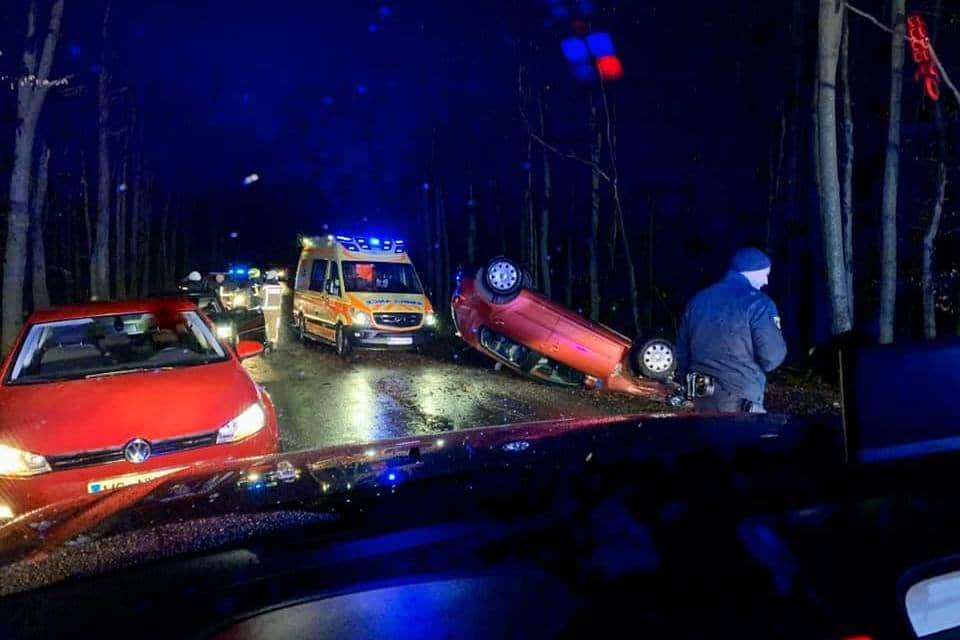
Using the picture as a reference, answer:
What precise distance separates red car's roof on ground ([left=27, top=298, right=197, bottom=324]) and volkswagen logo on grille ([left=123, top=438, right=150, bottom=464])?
2116 millimetres

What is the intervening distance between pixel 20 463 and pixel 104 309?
7.60ft

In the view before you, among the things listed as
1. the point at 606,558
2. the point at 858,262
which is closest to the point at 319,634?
the point at 606,558

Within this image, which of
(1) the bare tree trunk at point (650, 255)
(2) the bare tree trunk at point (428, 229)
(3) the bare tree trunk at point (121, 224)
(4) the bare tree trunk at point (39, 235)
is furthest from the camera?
(3) the bare tree trunk at point (121, 224)

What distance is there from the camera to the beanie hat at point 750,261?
536 centimetres

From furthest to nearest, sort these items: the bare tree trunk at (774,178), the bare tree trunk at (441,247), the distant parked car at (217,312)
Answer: the bare tree trunk at (441,247)
the bare tree trunk at (774,178)
the distant parked car at (217,312)

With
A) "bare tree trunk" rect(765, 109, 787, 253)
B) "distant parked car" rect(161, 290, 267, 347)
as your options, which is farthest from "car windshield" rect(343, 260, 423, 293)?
"bare tree trunk" rect(765, 109, 787, 253)

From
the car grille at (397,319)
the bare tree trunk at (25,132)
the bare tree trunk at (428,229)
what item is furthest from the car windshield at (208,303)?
the bare tree trunk at (428,229)

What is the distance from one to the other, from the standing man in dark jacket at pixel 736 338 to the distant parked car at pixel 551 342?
5.54 meters

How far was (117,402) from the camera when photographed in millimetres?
5168

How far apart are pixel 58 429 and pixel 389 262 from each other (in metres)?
13.1

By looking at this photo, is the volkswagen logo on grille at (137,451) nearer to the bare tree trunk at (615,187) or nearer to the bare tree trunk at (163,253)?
the bare tree trunk at (615,187)

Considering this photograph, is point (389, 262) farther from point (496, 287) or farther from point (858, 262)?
point (858, 262)

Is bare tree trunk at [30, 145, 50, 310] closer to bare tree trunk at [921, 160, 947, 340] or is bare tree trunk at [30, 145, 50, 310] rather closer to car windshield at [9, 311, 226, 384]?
car windshield at [9, 311, 226, 384]

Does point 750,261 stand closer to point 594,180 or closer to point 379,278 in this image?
point 379,278
